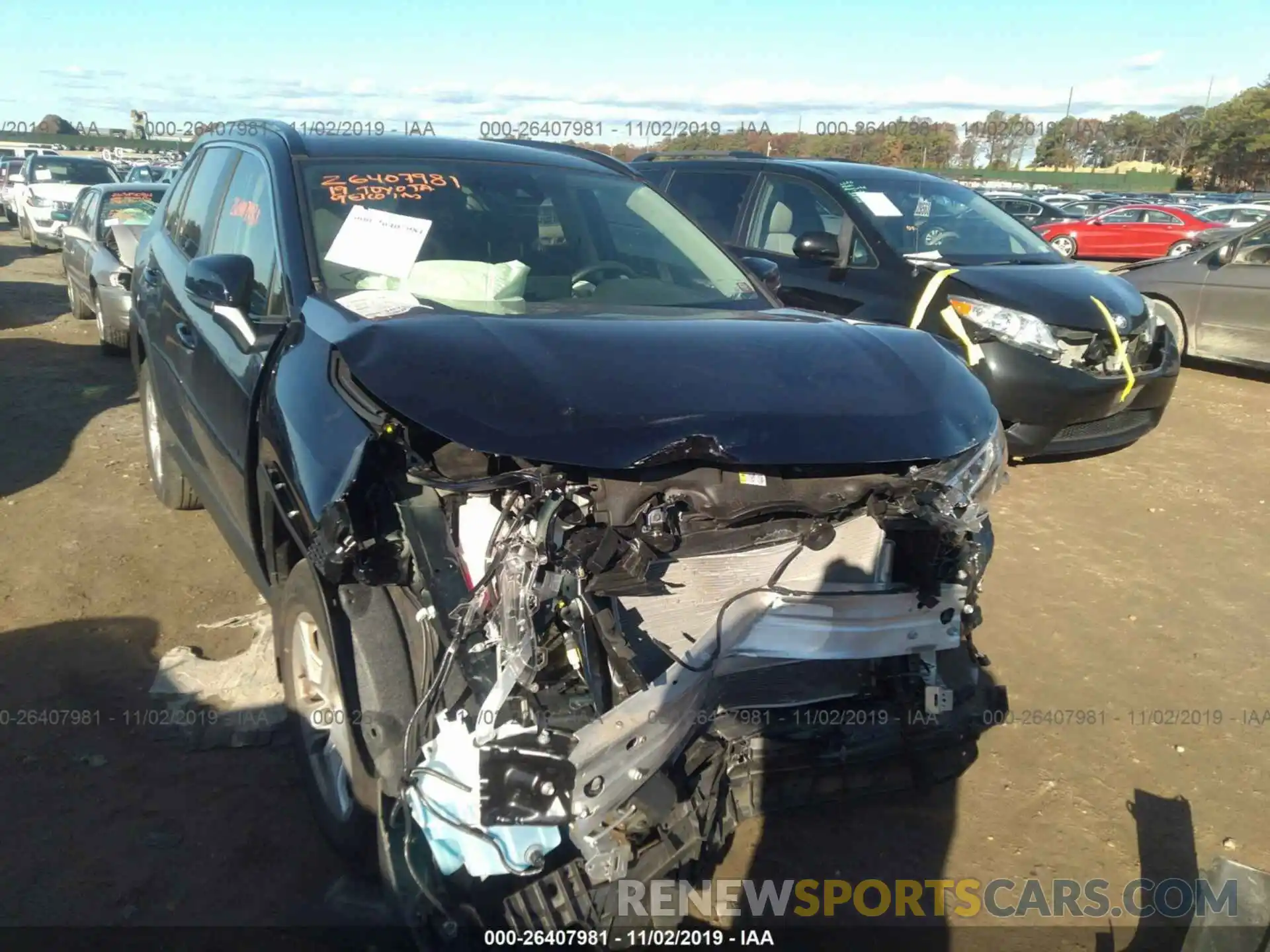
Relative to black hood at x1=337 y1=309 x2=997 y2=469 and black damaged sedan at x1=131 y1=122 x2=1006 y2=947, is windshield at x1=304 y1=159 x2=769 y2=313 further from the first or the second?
black hood at x1=337 y1=309 x2=997 y2=469

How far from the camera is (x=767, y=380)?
8.26 feet

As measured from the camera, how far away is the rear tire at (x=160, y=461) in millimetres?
4898

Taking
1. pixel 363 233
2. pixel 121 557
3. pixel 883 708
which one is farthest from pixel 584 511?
pixel 121 557

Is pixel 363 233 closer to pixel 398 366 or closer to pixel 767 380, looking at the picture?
pixel 398 366

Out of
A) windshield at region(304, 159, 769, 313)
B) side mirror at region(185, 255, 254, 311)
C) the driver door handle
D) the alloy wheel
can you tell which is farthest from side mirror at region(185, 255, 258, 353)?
the alloy wheel

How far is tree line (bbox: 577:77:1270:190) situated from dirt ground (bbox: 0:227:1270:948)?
27.6 m

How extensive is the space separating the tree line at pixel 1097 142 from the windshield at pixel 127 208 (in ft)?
75.9

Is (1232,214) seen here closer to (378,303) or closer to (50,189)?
(50,189)

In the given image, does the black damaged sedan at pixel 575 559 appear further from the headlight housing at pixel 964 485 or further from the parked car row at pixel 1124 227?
the parked car row at pixel 1124 227

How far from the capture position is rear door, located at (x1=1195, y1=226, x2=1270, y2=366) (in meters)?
8.85

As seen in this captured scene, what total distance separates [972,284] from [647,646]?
4293mm

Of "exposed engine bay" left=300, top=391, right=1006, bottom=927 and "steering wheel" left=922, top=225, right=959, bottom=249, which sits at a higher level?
"steering wheel" left=922, top=225, right=959, bottom=249

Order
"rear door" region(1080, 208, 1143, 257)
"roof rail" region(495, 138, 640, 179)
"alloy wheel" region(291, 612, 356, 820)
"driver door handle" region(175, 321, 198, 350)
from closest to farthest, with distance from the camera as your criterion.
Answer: "alloy wheel" region(291, 612, 356, 820)
"driver door handle" region(175, 321, 198, 350)
"roof rail" region(495, 138, 640, 179)
"rear door" region(1080, 208, 1143, 257)

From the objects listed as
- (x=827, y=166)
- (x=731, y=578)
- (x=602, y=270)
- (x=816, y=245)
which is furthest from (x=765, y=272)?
(x=827, y=166)
